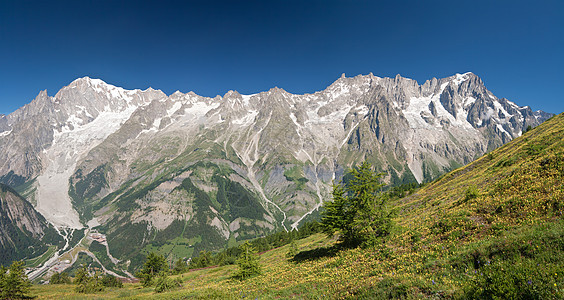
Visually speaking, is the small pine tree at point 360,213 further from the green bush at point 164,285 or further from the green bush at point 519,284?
the green bush at point 164,285

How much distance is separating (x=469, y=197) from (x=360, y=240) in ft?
49.0

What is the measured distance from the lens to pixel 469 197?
29406mm

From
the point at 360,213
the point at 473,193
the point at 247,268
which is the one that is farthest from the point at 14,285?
the point at 473,193

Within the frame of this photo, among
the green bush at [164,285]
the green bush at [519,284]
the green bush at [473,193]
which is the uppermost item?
the green bush at [519,284]

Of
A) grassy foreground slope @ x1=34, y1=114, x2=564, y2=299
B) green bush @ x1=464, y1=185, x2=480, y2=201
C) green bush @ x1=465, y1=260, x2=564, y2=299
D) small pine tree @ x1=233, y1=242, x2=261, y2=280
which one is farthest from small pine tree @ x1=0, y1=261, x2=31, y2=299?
green bush @ x1=464, y1=185, x2=480, y2=201

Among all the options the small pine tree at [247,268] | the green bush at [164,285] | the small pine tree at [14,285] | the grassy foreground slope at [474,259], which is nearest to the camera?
the grassy foreground slope at [474,259]

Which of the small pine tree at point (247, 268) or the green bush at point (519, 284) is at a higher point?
the green bush at point (519, 284)

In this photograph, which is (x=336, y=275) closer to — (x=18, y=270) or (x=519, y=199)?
(x=519, y=199)

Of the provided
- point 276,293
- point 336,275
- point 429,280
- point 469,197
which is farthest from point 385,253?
point 469,197

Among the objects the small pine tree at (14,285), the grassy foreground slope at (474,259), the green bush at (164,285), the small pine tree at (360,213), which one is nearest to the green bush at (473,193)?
the grassy foreground slope at (474,259)

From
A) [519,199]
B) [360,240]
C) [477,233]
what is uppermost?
[519,199]

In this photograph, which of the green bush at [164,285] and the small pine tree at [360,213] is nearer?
the small pine tree at [360,213]

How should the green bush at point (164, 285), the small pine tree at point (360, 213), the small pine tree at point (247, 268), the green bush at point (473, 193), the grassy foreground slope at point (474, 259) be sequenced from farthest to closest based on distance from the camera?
the green bush at point (164, 285)
the small pine tree at point (247, 268)
the green bush at point (473, 193)
the small pine tree at point (360, 213)
the grassy foreground slope at point (474, 259)

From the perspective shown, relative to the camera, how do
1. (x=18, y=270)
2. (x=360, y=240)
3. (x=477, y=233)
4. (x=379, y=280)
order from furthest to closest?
1. (x=18, y=270)
2. (x=360, y=240)
3. (x=477, y=233)
4. (x=379, y=280)
